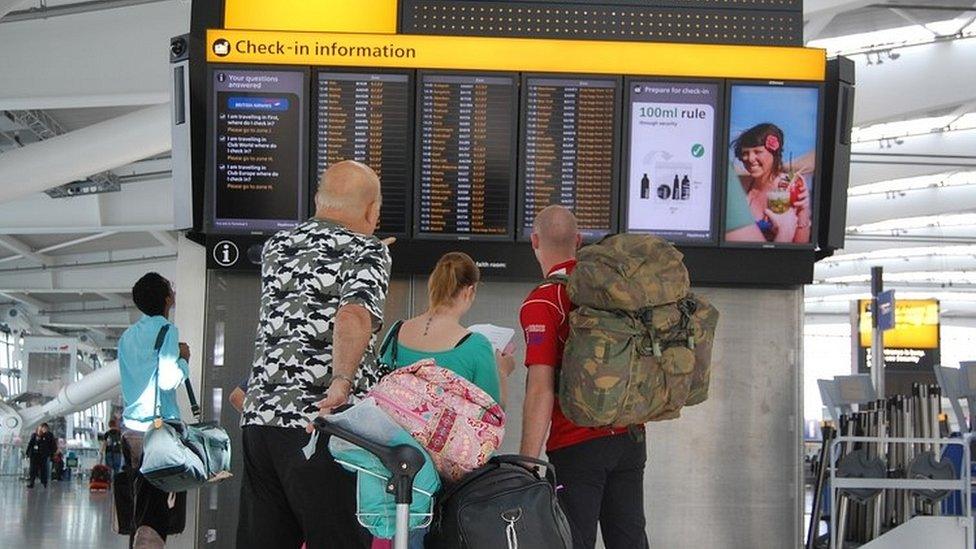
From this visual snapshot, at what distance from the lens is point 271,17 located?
6.52m

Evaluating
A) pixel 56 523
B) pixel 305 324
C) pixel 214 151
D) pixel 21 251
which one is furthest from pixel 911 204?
pixel 305 324

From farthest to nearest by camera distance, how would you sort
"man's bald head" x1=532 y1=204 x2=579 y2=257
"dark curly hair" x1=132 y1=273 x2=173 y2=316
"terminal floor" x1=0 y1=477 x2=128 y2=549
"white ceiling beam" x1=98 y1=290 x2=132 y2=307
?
"white ceiling beam" x1=98 y1=290 x2=132 y2=307 → "terminal floor" x1=0 y1=477 x2=128 y2=549 → "dark curly hair" x1=132 y1=273 x2=173 y2=316 → "man's bald head" x1=532 y1=204 x2=579 y2=257

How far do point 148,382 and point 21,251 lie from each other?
25.3 meters

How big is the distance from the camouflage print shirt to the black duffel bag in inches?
24.6

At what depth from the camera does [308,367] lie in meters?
3.78

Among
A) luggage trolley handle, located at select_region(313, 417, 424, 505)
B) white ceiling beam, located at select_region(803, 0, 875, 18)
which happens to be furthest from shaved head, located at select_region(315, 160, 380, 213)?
white ceiling beam, located at select_region(803, 0, 875, 18)

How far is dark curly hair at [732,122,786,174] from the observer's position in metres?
6.30

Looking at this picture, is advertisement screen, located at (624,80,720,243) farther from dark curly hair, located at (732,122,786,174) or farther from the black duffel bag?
the black duffel bag

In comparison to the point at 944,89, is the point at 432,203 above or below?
below

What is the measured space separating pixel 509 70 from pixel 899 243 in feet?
99.1

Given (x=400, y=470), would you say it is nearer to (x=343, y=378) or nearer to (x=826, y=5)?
(x=343, y=378)

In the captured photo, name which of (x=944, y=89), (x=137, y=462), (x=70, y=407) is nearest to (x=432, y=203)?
(x=137, y=462)

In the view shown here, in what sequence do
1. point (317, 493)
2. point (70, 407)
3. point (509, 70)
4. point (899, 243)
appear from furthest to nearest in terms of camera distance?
point (70, 407) < point (899, 243) < point (509, 70) < point (317, 493)

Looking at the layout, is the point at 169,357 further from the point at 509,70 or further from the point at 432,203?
the point at 509,70
